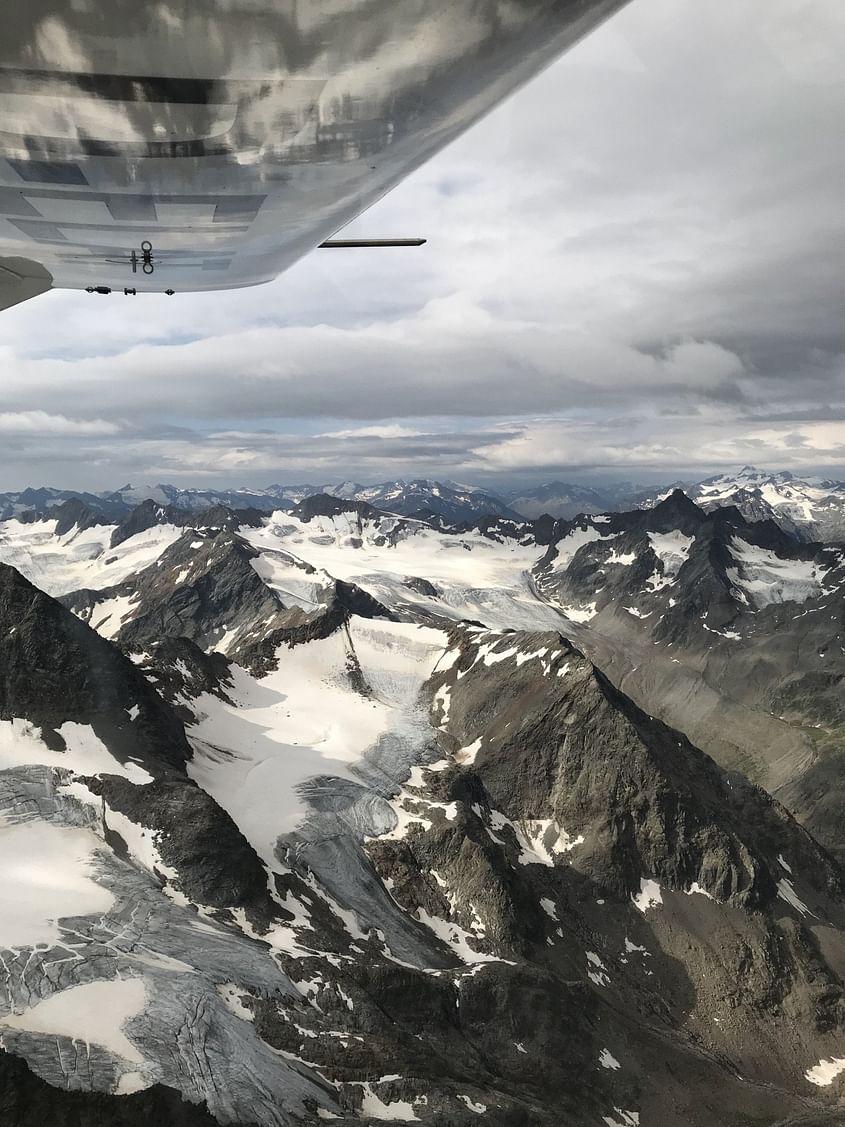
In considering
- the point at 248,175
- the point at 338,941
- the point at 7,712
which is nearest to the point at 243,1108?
the point at 338,941

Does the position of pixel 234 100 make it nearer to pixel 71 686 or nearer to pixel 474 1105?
pixel 474 1105

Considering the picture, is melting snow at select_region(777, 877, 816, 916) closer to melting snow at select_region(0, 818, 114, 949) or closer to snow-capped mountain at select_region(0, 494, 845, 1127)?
snow-capped mountain at select_region(0, 494, 845, 1127)

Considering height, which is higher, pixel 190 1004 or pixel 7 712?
pixel 7 712

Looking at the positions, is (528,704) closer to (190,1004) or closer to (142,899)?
(142,899)

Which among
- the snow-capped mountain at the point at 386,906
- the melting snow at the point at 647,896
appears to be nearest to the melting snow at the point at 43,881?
the snow-capped mountain at the point at 386,906

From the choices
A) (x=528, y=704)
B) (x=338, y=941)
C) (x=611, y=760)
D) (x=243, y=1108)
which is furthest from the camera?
(x=528, y=704)

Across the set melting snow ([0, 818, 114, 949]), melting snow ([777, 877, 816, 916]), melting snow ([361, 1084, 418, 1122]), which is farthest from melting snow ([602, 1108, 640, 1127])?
melting snow ([777, 877, 816, 916])

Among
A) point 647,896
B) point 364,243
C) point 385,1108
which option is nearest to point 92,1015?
point 385,1108
